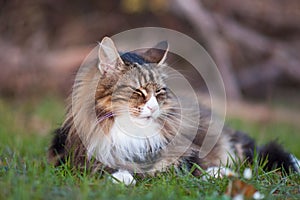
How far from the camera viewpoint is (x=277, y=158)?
4.52 m

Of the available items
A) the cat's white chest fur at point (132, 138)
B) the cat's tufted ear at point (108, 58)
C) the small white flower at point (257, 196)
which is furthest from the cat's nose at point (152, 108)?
the small white flower at point (257, 196)

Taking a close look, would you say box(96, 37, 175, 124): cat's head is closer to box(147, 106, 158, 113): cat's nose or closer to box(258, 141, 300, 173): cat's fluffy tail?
box(147, 106, 158, 113): cat's nose

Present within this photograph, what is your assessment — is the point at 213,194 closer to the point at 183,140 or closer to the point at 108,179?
the point at 108,179

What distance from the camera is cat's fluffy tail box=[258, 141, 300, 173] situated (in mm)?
4344

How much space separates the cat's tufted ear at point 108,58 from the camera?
3748 millimetres

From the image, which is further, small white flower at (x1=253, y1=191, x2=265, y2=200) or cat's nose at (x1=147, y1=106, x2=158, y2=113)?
cat's nose at (x1=147, y1=106, x2=158, y2=113)

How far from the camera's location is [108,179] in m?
3.27

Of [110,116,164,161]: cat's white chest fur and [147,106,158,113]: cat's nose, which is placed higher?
[147,106,158,113]: cat's nose

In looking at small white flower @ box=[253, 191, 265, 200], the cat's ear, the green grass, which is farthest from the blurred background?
small white flower @ box=[253, 191, 265, 200]

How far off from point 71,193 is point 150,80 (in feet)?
4.10

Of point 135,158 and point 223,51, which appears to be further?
point 223,51

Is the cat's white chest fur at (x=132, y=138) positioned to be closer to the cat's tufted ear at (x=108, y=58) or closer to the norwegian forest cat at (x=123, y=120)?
the norwegian forest cat at (x=123, y=120)

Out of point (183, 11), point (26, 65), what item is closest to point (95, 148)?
point (26, 65)

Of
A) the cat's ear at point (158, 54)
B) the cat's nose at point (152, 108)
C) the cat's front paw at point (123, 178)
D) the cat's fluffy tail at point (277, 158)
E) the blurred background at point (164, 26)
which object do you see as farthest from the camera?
the blurred background at point (164, 26)
